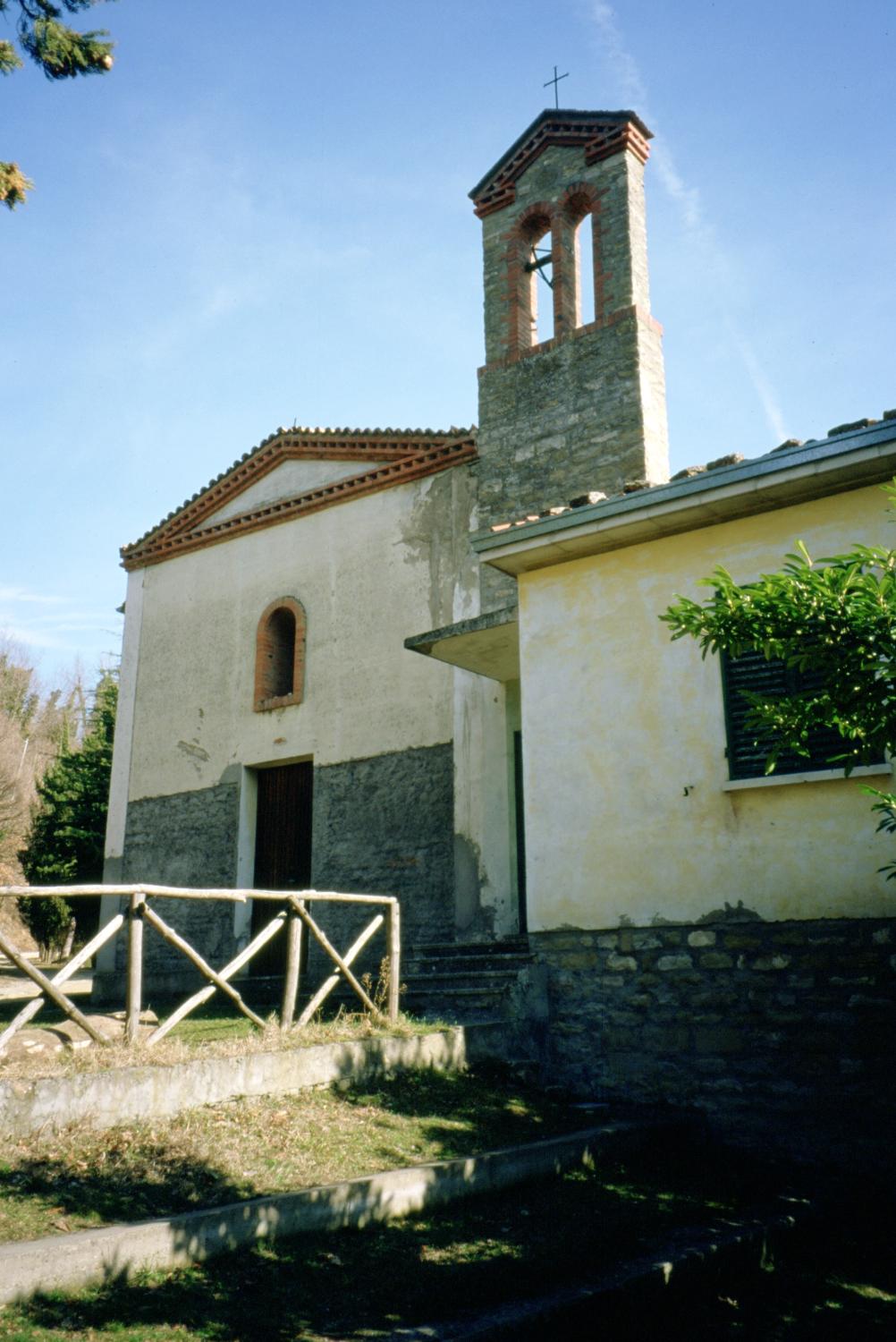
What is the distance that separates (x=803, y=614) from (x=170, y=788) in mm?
12275

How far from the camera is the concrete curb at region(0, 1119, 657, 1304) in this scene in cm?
370

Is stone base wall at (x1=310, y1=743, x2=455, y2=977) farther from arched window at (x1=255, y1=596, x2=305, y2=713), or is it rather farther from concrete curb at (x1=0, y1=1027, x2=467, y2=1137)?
concrete curb at (x1=0, y1=1027, x2=467, y2=1137)

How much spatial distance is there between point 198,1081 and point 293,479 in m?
10.5

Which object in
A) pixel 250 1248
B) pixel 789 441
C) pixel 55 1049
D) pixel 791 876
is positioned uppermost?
pixel 789 441

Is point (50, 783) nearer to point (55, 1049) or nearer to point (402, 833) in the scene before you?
point (402, 833)

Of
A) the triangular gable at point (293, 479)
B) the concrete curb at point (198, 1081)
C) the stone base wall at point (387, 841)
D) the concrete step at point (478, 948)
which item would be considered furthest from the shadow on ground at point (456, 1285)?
the triangular gable at point (293, 479)

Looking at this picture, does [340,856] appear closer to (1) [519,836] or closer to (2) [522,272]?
(1) [519,836]

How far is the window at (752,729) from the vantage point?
22.8 ft

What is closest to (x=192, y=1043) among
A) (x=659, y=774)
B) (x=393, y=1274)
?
(x=393, y=1274)

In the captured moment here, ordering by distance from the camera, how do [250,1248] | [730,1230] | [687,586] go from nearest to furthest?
[250,1248]
[730,1230]
[687,586]

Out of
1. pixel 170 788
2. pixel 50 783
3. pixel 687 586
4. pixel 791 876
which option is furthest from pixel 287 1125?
pixel 50 783

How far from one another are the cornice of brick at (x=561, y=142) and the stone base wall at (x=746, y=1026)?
993 centimetres

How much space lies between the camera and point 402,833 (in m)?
12.1

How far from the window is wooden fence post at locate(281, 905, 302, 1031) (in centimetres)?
328
